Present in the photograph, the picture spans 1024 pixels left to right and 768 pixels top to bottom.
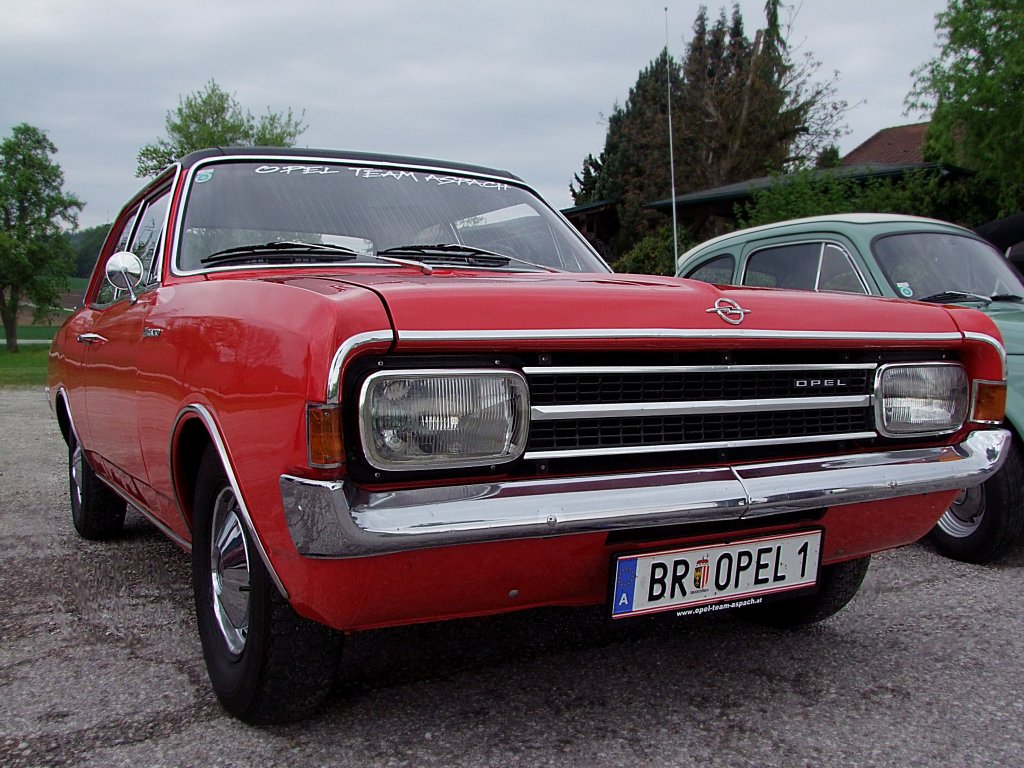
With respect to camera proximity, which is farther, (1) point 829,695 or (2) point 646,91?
(2) point 646,91

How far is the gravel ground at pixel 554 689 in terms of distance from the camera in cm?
218

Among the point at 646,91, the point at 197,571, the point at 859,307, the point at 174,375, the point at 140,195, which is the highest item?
the point at 646,91

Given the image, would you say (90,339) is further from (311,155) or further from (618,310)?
(618,310)

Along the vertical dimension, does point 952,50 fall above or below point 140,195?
above

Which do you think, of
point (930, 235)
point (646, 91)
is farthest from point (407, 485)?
point (646, 91)

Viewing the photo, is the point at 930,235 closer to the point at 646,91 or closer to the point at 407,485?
the point at 407,485

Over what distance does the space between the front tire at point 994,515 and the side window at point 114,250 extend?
3.68 metres

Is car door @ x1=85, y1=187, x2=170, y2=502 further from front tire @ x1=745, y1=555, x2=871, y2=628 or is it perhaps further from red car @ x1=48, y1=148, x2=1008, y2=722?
front tire @ x1=745, y1=555, x2=871, y2=628

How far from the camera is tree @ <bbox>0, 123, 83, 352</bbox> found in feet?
163

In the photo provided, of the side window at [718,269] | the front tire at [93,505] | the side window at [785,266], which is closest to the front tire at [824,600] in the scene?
the side window at [785,266]

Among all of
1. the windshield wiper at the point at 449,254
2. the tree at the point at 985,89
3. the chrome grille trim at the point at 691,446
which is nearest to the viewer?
the chrome grille trim at the point at 691,446

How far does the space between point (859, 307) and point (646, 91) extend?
119 feet

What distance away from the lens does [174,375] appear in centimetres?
253

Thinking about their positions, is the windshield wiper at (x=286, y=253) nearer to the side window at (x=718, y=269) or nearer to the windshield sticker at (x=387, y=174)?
the windshield sticker at (x=387, y=174)
